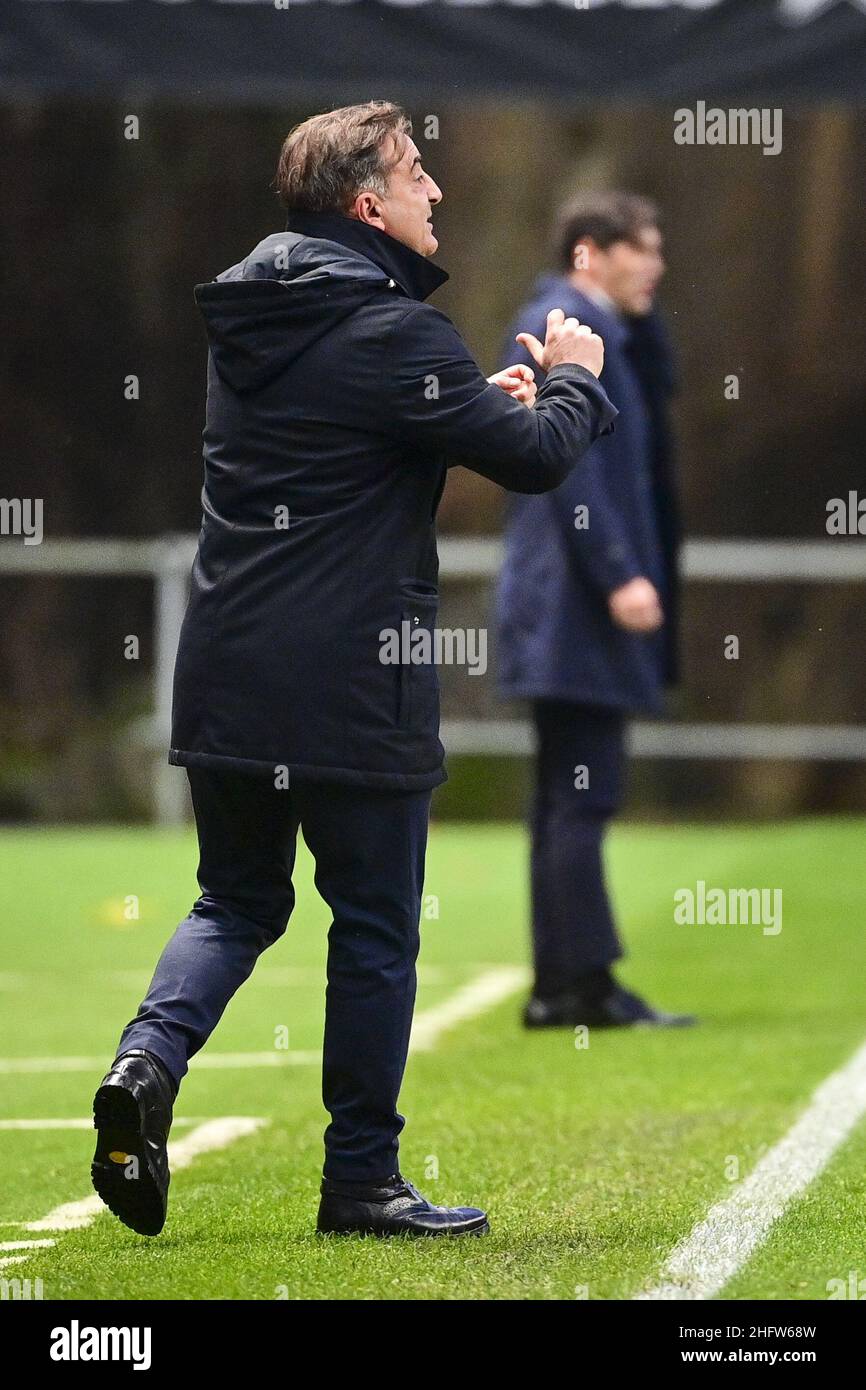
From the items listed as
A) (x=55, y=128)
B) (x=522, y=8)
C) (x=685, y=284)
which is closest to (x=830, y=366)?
(x=685, y=284)

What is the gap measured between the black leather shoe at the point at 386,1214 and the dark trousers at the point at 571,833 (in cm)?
251

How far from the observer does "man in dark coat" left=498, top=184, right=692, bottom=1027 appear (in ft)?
20.3

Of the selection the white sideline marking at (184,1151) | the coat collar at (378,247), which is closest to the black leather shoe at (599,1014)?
the white sideline marking at (184,1151)

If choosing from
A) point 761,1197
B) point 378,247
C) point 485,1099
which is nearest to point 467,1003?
point 485,1099

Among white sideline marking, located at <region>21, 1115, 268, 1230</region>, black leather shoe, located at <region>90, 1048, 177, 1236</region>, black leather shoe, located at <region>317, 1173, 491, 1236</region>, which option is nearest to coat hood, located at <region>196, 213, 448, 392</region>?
black leather shoe, located at <region>90, 1048, 177, 1236</region>

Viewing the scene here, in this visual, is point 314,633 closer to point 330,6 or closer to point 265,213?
point 330,6

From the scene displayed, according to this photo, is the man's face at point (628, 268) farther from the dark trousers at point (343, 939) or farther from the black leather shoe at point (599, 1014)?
the dark trousers at point (343, 939)

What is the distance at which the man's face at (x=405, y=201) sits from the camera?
3.76 meters

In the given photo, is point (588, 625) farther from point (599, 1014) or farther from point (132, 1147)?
point (132, 1147)

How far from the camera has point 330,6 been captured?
7648mm

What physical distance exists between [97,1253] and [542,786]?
294 centimetres

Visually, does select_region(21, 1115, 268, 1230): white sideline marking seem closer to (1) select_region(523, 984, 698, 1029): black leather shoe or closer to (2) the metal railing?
(1) select_region(523, 984, 698, 1029): black leather shoe

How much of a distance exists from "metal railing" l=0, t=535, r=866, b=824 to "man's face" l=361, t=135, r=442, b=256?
8.15 meters

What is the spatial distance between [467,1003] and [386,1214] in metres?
3.05
